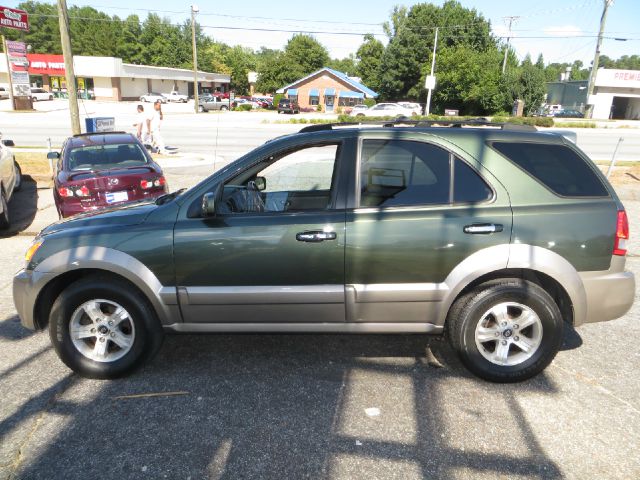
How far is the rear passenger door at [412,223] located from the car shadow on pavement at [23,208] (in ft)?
22.5

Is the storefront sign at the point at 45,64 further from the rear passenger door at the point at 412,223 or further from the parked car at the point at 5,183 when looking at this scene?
the rear passenger door at the point at 412,223

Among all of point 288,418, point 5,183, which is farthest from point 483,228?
point 5,183

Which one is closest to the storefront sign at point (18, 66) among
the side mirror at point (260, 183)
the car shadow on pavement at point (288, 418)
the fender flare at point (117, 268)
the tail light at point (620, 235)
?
the side mirror at point (260, 183)

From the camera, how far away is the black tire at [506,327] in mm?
3477

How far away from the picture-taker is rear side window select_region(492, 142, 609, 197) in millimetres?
3488

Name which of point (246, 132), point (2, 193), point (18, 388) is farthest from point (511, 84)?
point (18, 388)

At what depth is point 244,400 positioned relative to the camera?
341cm

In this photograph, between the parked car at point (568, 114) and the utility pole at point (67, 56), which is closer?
the utility pole at point (67, 56)

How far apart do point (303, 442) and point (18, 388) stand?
7.25ft

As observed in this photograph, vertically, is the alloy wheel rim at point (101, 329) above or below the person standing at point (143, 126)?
below

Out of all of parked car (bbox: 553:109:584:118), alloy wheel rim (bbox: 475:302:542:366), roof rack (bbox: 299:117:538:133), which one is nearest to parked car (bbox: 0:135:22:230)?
roof rack (bbox: 299:117:538:133)

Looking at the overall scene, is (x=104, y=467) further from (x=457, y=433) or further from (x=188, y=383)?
(x=457, y=433)

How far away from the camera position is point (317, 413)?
325 cm

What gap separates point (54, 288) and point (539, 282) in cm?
373
